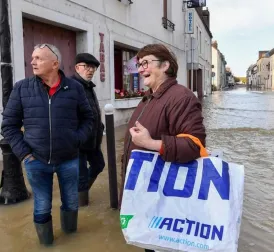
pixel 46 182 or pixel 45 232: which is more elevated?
pixel 46 182

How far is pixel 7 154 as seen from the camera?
417 centimetres

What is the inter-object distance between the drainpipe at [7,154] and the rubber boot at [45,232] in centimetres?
124

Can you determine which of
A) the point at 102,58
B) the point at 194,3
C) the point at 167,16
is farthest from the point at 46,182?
the point at 194,3

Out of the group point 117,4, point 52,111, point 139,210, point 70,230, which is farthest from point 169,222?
point 117,4

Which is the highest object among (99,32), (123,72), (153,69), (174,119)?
(99,32)

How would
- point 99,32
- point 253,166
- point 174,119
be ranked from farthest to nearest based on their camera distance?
1. point 99,32
2. point 253,166
3. point 174,119

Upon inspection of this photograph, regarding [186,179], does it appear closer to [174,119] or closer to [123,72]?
[174,119]

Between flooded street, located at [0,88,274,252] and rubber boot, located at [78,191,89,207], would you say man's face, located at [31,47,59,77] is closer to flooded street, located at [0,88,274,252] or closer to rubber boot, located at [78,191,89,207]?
flooded street, located at [0,88,274,252]

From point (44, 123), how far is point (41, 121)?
28 millimetres

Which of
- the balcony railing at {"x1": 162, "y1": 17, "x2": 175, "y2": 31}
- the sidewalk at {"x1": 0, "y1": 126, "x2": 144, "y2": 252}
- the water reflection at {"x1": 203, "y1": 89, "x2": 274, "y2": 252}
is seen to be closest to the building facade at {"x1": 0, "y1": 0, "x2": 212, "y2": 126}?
the balcony railing at {"x1": 162, "y1": 17, "x2": 175, "y2": 31}

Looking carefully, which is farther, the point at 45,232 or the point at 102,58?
the point at 102,58

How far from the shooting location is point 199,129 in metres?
2.08

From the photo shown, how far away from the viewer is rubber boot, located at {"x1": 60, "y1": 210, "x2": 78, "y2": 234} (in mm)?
3320

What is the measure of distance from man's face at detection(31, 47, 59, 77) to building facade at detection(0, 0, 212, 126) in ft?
13.2
